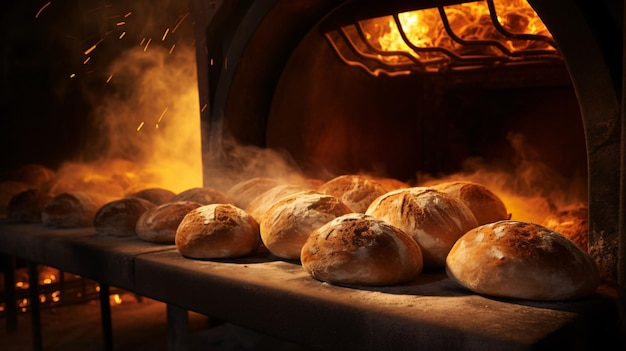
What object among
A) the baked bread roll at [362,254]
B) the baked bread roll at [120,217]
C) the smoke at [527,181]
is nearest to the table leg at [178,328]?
the baked bread roll at [120,217]

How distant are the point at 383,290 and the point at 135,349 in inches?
114

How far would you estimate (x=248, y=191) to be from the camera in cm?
361

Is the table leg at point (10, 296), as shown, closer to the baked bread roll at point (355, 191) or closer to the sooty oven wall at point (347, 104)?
the sooty oven wall at point (347, 104)

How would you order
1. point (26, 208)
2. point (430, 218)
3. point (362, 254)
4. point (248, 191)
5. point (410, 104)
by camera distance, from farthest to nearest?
point (410, 104) → point (26, 208) → point (248, 191) → point (430, 218) → point (362, 254)

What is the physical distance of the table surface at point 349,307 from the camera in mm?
1768

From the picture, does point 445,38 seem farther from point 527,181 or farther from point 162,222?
point 162,222

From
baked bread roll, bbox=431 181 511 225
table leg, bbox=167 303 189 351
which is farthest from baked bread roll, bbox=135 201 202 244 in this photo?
baked bread roll, bbox=431 181 511 225

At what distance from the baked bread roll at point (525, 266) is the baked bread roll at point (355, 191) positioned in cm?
103

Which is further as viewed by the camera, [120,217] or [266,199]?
[120,217]

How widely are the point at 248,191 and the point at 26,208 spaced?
162 centimetres

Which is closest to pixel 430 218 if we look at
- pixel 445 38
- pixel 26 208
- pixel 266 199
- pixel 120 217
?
pixel 266 199

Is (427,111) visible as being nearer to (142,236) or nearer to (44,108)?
(142,236)

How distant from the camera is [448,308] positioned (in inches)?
76.5

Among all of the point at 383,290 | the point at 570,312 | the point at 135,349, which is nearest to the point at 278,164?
the point at 135,349
